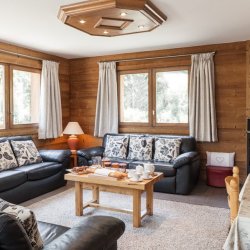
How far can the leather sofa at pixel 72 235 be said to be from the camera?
130 cm

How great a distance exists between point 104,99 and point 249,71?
2746mm

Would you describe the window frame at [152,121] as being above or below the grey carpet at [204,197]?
above

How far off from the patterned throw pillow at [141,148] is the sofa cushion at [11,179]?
6.32 ft

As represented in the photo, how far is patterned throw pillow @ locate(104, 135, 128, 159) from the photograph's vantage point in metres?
5.15

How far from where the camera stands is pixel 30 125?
17.4ft

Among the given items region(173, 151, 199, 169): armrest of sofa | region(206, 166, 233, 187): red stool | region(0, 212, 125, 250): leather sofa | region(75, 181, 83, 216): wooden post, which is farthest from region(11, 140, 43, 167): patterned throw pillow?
region(206, 166, 233, 187): red stool

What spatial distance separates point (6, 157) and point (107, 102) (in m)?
2.32

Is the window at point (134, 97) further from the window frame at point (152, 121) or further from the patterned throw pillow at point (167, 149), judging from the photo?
the patterned throw pillow at point (167, 149)

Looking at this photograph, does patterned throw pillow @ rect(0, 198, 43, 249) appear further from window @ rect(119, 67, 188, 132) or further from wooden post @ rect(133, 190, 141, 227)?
window @ rect(119, 67, 188, 132)

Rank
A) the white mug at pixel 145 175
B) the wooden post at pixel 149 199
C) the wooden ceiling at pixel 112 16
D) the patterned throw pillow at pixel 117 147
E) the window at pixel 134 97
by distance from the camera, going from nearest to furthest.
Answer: the wooden ceiling at pixel 112 16
the white mug at pixel 145 175
the wooden post at pixel 149 199
the patterned throw pillow at pixel 117 147
the window at pixel 134 97

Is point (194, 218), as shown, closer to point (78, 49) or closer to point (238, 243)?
point (238, 243)

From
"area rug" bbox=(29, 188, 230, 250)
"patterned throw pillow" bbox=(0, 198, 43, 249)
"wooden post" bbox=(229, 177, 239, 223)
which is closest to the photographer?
"patterned throw pillow" bbox=(0, 198, 43, 249)

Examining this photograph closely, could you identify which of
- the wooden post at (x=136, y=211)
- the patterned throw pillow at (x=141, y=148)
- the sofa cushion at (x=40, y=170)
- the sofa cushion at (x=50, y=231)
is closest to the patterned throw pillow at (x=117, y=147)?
the patterned throw pillow at (x=141, y=148)

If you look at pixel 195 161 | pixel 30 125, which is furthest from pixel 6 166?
pixel 195 161
